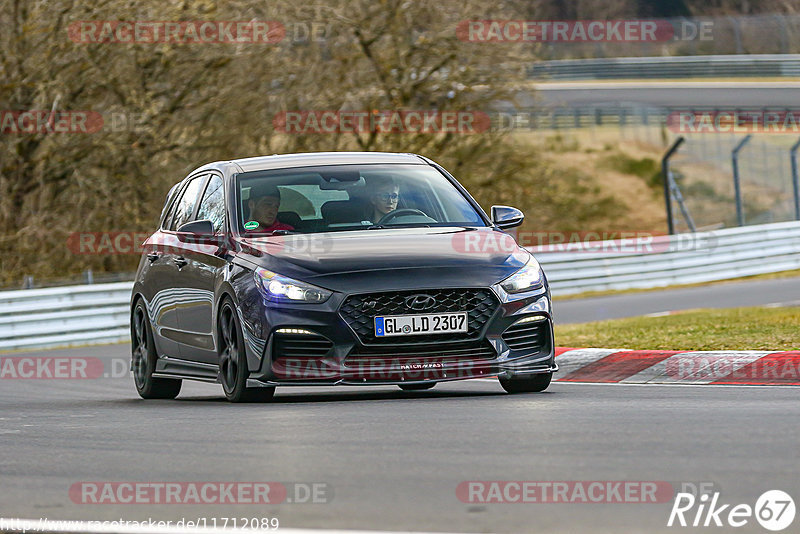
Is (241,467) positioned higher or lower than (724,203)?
higher

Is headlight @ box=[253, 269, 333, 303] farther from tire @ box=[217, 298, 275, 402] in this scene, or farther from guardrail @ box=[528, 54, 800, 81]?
guardrail @ box=[528, 54, 800, 81]

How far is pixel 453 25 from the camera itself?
3181 centimetres

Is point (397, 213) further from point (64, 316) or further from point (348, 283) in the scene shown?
point (64, 316)

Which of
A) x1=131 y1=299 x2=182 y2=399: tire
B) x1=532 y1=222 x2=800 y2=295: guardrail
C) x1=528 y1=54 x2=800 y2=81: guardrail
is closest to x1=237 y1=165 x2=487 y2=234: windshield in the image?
x1=131 y1=299 x2=182 y2=399: tire

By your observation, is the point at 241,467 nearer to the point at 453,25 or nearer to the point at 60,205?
the point at 60,205

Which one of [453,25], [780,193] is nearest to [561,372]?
[453,25]

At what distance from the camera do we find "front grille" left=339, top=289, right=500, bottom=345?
9.78 m

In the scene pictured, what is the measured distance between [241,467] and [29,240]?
20.2 meters

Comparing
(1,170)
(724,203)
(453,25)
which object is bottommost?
(724,203)

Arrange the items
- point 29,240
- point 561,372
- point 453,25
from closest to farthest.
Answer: point 561,372 → point 29,240 → point 453,25

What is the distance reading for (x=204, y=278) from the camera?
11.1 metres

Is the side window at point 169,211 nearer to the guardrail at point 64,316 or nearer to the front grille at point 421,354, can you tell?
the front grille at point 421,354

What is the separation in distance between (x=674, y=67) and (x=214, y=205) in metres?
46.8

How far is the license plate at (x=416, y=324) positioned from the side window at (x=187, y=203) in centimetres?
279
